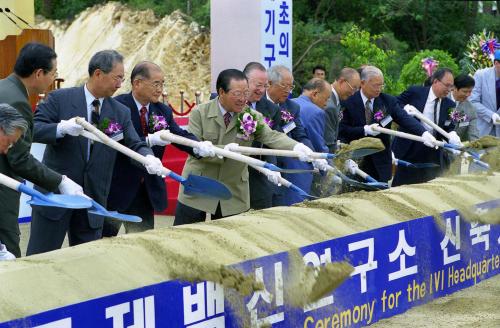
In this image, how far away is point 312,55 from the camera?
78.7 feet

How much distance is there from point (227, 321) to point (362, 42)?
49.8 feet

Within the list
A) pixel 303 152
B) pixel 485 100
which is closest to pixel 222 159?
pixel 303 152

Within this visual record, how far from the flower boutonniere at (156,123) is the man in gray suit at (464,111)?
3.98m

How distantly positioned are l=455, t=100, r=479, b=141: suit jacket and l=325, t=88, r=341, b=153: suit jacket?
5.43 ft

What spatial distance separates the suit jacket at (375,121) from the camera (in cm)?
911

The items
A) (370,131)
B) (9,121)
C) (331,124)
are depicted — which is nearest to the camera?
(9,121)

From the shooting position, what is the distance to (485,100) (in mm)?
10945

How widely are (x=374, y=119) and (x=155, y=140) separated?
10.1 feet

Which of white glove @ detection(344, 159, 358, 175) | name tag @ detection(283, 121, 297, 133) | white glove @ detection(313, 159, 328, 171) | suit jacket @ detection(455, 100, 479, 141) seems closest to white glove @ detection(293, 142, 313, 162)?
white glove @ detection(313, 159, 328, 171)

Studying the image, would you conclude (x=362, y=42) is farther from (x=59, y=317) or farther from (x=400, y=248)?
(x=59, y=317)

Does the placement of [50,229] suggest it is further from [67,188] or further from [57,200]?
[57,200]

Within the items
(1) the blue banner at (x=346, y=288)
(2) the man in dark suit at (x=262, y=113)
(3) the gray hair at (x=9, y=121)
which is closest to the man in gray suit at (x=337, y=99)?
(2) the man in dark suit at (x=262, y=113)

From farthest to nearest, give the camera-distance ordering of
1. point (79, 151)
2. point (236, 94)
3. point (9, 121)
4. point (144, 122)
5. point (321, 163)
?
point (321, 163)
point (236, 94)
point (144, 122)
point (79, 151)
point (9, 121)

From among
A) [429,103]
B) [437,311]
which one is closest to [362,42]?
[429,103]
